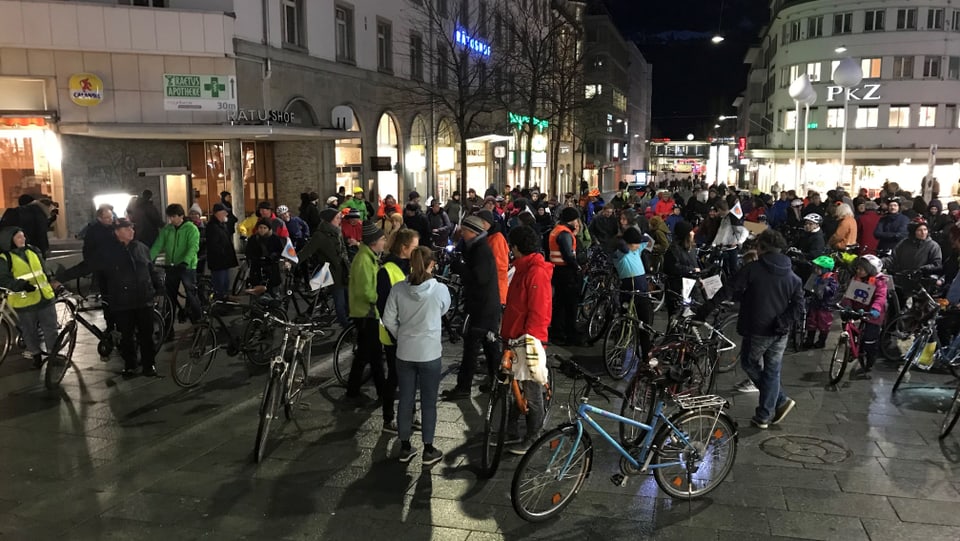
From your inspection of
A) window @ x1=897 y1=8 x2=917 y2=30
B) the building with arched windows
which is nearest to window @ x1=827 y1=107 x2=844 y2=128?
the building with arched windows

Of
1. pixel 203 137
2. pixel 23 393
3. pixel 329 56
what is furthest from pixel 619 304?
pixel 329 56

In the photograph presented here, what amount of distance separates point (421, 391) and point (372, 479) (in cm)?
80

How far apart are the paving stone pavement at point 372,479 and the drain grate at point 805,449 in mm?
28

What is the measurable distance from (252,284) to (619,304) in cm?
598

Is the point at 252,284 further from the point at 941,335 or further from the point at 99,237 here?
the point at 941,335

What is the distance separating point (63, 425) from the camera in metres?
7.06

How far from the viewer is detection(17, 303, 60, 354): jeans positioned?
875cm

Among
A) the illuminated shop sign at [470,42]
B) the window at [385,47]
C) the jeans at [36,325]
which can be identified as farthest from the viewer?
the illuminated shop sign at [470,42]

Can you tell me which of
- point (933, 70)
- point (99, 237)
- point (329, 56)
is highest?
point (933, 70)

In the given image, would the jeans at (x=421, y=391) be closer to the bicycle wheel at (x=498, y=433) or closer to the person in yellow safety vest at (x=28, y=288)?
the bicycle wheel at (x=498, y=433)

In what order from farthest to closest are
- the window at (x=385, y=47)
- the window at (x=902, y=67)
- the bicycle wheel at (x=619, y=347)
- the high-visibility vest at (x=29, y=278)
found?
the window at (x=902, y=67)
the window at (x=385, y=47)
the bicycle wheel at (x=619, y=347)
the high-visibility vest at (x=29, y=278)

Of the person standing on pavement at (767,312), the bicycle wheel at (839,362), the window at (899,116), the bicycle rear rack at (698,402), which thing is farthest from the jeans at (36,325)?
the window at (899,116)

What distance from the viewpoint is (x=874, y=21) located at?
161ft

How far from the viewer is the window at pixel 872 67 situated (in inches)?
1946
